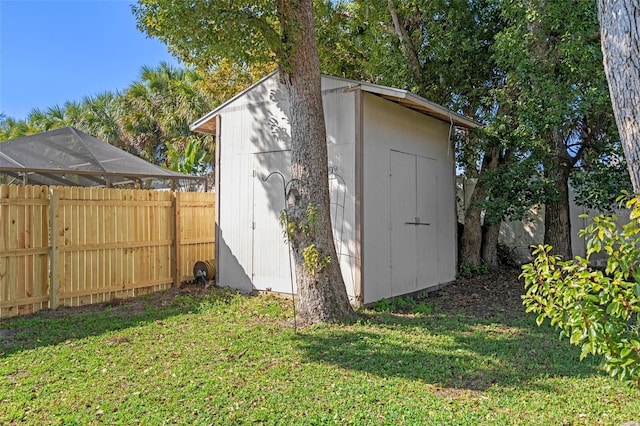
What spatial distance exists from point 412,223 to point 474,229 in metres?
2.46

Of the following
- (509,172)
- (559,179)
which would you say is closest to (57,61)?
(509,172)

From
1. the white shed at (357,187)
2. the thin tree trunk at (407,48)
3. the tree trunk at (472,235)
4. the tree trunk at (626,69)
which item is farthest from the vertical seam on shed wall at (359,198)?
the tree trunk at (472,235)

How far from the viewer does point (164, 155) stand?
16422 mm

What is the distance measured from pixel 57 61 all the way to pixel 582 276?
13536mm

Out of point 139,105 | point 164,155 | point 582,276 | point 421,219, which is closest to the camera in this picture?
point 582,276

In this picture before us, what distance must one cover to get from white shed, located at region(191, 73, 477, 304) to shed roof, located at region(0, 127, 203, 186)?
2.10 metres

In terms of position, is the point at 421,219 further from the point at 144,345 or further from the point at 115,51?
the point at 115,51

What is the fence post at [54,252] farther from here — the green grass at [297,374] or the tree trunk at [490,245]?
the tree trunk at [490,245]

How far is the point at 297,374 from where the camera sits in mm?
3725

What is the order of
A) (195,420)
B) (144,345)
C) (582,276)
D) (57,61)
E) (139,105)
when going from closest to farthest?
(582,276), (195,420), (144,345), (57,61), (139,105)

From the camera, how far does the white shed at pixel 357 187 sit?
20.3 ft

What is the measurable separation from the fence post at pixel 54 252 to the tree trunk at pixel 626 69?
6297 millimetres

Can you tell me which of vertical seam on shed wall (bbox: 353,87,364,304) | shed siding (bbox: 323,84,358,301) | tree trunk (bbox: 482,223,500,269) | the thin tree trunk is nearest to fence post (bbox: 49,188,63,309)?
shed siding (bbox: 323,84,358,301)

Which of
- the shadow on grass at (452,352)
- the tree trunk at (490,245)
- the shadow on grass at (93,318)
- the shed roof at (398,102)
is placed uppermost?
the shed roof at (398,102)
